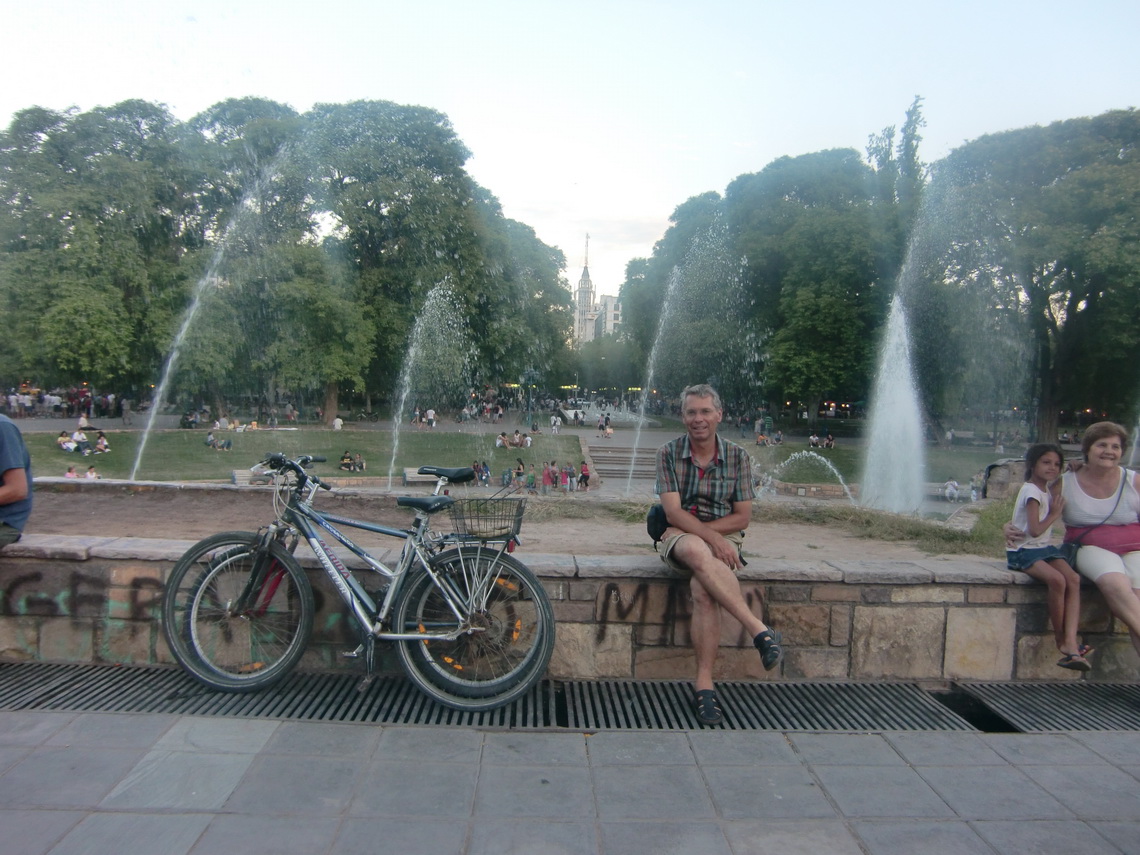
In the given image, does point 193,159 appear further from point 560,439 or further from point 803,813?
point 803,813

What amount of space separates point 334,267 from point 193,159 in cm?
668

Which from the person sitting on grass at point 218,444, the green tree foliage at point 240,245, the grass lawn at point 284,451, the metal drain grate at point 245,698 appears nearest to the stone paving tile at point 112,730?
the metal drain grate at point 245,698

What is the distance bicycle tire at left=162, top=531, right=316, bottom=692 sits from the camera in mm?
3660

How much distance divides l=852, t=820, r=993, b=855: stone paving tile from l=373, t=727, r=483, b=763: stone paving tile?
Result: 56.9 inches

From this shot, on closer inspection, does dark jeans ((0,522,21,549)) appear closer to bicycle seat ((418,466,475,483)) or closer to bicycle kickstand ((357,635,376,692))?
bicycle kickstand ((357,635,376,692))

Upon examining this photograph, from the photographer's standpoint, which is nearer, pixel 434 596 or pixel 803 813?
pixel 803 813

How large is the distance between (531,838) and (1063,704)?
2.92 metres

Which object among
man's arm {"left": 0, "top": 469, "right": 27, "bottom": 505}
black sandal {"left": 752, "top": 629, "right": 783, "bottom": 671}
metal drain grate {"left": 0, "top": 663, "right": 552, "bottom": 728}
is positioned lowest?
metal drain grate {"left": 0, "top": 663, "right": 552, "bottom": 728}

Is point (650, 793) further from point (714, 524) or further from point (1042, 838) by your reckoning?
point (714, 524)

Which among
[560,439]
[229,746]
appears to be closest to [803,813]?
[229,746]

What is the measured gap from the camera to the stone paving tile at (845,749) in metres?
3.19

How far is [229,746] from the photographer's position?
3.12 meters

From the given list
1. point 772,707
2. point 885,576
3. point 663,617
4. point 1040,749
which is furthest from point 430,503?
point 1040,749

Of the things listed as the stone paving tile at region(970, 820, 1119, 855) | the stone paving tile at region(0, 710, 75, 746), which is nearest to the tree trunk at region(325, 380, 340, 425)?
the stone paving tile at region(0, 710, 75, 746)
